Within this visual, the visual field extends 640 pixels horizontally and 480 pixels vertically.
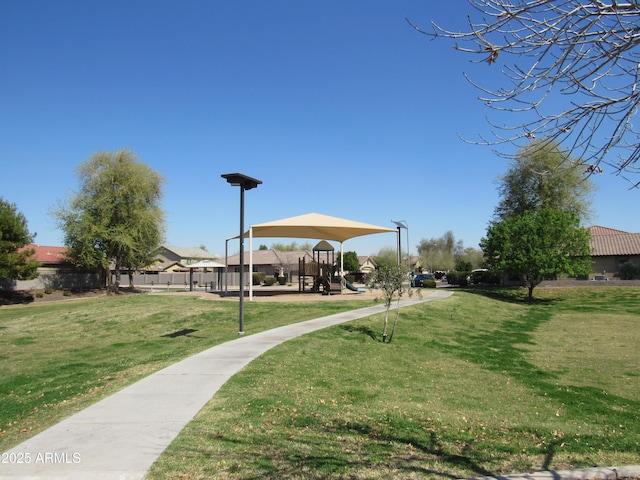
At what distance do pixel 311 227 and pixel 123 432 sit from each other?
2087 cm

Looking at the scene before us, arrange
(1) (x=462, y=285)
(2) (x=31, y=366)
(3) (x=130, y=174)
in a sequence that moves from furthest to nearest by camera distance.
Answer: (1) (x=462, y=285) → (3) (x=130, y=174) → (2) (x=31, y=366)

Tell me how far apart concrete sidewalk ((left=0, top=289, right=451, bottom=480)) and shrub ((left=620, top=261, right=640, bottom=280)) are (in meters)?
41.8

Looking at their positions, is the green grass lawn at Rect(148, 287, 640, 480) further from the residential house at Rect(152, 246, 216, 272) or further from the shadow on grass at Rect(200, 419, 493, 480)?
the residential house at Rect(152, 246, 216, 272)

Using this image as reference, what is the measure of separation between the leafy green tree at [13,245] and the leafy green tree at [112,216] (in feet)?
15.3

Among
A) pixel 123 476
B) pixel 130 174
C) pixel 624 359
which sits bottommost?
pixel 624 359

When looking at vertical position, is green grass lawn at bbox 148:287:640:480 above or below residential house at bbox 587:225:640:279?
below

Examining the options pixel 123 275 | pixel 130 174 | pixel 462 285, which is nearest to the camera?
pixel 130 174

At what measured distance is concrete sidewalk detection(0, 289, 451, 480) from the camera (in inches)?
162

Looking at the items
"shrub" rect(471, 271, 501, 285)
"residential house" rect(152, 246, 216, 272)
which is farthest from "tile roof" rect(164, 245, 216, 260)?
"shrub" rect(471, 271, 501, 285)

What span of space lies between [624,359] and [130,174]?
40081 millimetres

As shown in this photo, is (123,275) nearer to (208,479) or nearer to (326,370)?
(326,370)

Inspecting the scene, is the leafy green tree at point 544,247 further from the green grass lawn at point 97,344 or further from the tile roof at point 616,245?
the green grass lawn at point 97,344

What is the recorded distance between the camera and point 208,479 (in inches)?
156

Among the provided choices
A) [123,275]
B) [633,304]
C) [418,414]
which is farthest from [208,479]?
[123,275]
